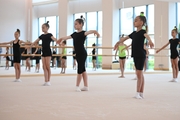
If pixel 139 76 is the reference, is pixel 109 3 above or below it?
above

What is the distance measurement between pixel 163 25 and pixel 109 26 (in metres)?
4.08

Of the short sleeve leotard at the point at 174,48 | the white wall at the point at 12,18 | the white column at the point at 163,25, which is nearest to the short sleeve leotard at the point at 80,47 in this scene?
the short sleeve leotard at the point at 174,48

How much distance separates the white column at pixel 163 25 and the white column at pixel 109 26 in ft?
10.9

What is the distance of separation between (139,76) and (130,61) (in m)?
15.5

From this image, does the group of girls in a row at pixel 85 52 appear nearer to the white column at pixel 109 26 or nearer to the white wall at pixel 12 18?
the white column at pixel 109 26

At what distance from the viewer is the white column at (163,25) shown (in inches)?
636

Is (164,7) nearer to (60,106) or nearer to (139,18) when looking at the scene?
(139,18)

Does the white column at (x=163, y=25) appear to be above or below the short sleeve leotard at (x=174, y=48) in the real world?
above

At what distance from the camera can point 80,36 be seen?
5230mm

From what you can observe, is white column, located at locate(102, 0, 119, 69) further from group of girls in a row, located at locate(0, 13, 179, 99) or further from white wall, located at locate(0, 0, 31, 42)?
group of girls in a row, located at locate(0, 13, 179, 99)

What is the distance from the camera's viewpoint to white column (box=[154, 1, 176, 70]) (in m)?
16.2

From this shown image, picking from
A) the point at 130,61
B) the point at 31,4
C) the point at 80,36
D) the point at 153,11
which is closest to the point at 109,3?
the point at 153,11

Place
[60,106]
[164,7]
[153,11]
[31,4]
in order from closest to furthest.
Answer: [60,106], [164,7], [153,11], [31,4]

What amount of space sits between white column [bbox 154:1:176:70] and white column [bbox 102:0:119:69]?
3320 millimetres
